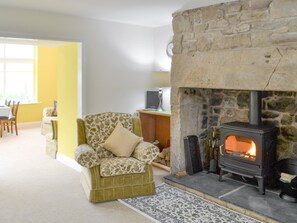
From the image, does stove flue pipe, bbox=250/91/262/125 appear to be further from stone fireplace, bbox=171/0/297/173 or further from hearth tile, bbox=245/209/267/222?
hearth tile, bbox=245/209/267/222

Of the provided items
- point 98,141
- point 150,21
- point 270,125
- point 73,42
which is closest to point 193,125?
point 270,125

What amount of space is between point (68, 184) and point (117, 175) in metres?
0.97

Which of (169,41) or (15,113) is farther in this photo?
(15,113)

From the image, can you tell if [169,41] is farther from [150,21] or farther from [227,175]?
[227,175]

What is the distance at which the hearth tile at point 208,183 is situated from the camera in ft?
11.9

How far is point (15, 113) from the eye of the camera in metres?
7.77

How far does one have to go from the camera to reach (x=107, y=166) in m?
3.47

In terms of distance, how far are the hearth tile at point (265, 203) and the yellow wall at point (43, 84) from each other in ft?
22.3

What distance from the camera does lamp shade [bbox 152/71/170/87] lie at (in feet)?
17.8

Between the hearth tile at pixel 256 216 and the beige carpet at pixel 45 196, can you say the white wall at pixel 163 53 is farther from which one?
the hearth tile at pixel 256 216

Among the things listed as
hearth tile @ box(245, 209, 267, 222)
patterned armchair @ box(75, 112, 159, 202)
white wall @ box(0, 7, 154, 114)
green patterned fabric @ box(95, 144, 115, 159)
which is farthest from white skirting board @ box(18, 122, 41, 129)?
hearth tile @ box(245, 209, 267, 222)

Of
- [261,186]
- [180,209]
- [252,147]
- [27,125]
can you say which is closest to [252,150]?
[252,147]

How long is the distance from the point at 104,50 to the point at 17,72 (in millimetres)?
4791

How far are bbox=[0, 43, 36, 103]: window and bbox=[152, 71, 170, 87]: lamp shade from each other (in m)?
4.72
